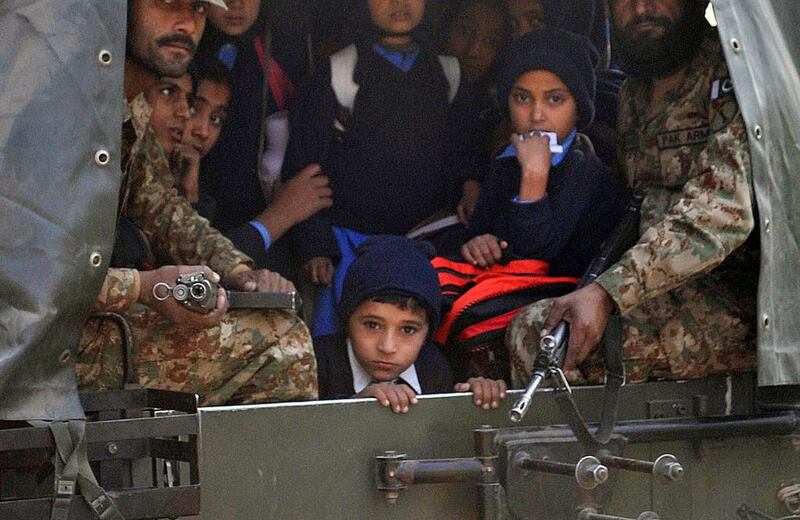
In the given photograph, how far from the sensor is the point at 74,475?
291 centimetres

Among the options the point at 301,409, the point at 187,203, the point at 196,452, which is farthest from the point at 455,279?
the point at 196,452

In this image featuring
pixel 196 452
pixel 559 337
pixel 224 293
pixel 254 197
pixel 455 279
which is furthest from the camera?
pixel 254 197

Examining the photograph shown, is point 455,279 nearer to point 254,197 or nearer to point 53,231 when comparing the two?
point 254,197

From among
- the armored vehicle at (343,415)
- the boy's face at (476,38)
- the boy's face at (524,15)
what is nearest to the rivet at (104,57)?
the armored vehicle at (343,415)

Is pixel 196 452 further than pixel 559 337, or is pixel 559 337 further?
pixel 559 337

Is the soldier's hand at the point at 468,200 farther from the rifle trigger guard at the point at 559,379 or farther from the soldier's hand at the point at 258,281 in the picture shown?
the rifle trigger guard at the point at 559,379

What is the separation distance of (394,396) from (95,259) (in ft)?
2.94

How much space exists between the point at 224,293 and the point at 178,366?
25 centimetres

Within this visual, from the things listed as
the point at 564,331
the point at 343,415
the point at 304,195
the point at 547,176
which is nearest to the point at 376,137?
the point at 304,195

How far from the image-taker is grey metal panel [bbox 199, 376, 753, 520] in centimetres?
333

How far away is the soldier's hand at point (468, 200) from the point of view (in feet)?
15.9

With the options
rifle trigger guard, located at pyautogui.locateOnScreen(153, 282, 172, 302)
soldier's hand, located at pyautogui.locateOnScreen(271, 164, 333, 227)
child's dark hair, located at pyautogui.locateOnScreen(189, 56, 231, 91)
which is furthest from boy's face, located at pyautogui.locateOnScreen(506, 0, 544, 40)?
rifle trigger guard, located at pyautogui.locateOnScreen(153, 282, 172, 302)

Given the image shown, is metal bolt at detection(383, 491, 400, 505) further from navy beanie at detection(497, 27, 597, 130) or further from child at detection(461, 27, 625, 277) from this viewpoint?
navy beanie at detection(497, 27, 597, 130)

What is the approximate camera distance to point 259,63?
4.83 m
